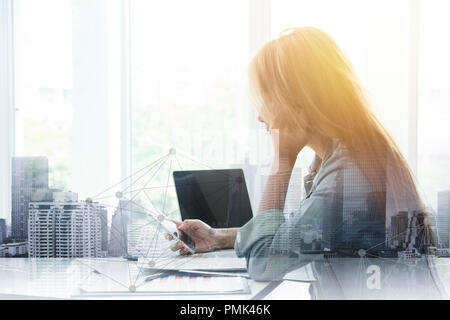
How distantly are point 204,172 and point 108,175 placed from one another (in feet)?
0.71

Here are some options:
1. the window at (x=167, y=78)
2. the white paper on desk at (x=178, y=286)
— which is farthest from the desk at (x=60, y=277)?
the window at (x=167, y=78)

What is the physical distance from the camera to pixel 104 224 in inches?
42.6

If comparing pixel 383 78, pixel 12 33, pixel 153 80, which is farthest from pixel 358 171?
pixel 12 33

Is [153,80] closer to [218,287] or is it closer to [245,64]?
[245,64]

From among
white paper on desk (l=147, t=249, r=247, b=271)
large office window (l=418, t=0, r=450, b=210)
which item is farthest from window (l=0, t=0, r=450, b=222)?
white paper on desk (l=147, t=249, r=247, b=271)

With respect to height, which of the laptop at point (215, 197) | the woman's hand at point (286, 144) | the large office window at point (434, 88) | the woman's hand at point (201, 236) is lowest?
the woman's hand at point (201, 236)

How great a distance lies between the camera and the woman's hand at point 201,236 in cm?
107

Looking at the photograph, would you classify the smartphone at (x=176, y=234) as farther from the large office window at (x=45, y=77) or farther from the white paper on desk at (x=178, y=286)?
the large office window at (x=45, y=77)

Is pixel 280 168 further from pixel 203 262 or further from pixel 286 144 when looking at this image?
pixel 203 262

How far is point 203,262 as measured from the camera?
3.50ft

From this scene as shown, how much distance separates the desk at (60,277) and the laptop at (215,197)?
150 millimetres

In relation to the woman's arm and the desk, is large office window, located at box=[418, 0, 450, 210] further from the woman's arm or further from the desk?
the desk
